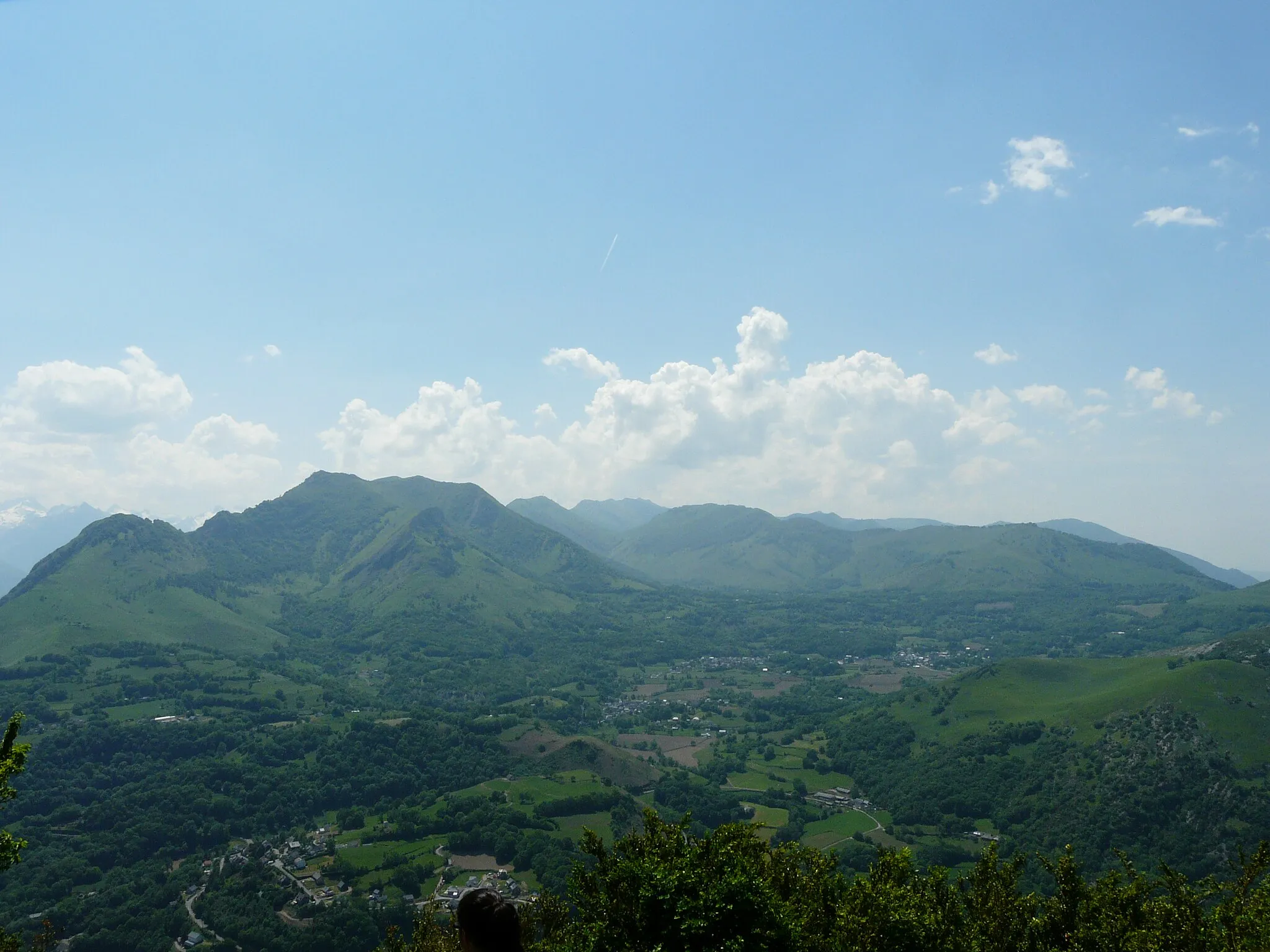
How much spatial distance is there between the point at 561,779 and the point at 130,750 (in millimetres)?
115744

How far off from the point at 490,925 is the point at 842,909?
95.3 feet

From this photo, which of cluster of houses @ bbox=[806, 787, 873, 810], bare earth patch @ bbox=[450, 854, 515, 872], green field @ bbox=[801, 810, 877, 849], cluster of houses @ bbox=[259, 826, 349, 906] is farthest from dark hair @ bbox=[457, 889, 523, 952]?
cluster of houses @ bbox=[806, 787, 873, 810]

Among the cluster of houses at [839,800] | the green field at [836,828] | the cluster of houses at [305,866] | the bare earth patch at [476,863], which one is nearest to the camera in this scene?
the cluster of houses at [305,866]

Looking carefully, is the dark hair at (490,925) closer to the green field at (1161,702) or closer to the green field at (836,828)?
the green field at (836,828)

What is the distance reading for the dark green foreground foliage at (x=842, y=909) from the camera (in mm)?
27266

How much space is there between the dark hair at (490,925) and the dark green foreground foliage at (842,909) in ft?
68.2

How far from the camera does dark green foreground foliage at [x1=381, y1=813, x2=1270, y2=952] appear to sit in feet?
89.5

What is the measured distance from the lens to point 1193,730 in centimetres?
13725

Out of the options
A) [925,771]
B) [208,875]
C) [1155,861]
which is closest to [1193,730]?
[1155,861]

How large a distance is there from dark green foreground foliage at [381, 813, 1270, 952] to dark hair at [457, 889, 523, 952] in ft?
68.2

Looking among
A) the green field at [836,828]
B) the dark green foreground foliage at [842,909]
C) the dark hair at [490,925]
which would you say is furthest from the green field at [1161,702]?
the dark hair at [490,925]

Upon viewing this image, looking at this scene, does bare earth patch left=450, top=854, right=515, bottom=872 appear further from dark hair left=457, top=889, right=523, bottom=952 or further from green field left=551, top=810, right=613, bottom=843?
dark hair left=457, top=889, right=523, bottom=952

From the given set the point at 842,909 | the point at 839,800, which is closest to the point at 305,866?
the point at 839,800

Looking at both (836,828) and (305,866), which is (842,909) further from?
(836,828)
